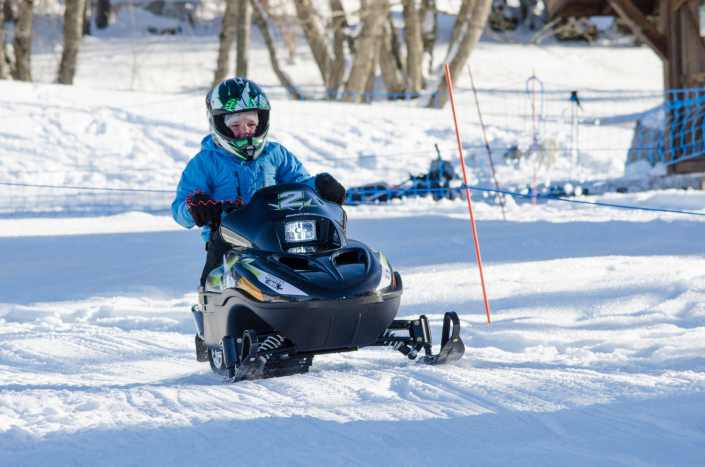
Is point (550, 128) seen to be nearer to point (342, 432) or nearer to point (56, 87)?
point (56, 87)

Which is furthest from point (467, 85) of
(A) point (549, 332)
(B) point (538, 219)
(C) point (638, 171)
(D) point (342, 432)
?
(D) point (342, 432)

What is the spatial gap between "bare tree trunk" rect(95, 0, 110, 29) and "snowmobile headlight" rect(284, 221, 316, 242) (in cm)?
3851

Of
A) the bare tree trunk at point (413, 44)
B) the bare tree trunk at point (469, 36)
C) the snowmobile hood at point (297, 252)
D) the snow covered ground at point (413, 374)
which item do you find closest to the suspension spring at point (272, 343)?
the snow covered ground at point (413, 374)

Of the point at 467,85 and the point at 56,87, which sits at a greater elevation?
the point at 467,85

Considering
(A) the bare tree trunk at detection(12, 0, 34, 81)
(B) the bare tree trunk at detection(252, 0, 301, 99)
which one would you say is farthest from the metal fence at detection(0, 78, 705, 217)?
(B) the bare tree trunk at detection(252, 0, 301, 99)

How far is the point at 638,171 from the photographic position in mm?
13047

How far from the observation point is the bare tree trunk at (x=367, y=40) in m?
16.8

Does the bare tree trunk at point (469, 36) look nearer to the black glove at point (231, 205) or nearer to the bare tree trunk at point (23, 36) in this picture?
the bare tree trunk at point (23, 36)

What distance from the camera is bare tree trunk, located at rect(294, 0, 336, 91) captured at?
62.0 ft

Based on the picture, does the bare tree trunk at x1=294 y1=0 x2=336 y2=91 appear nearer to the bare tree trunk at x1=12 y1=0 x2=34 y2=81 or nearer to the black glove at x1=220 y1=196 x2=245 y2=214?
the bare tree trunk at x1=12 y1=0 x2=34 y2=81

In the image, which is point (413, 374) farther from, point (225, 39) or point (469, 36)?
point (225, 39)

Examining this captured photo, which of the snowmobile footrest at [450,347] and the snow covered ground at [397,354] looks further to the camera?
the snowmobile footrest at [450,347]

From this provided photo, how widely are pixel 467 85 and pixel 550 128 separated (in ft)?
39.9

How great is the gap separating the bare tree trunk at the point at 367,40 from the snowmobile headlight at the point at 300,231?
46.9 feet
